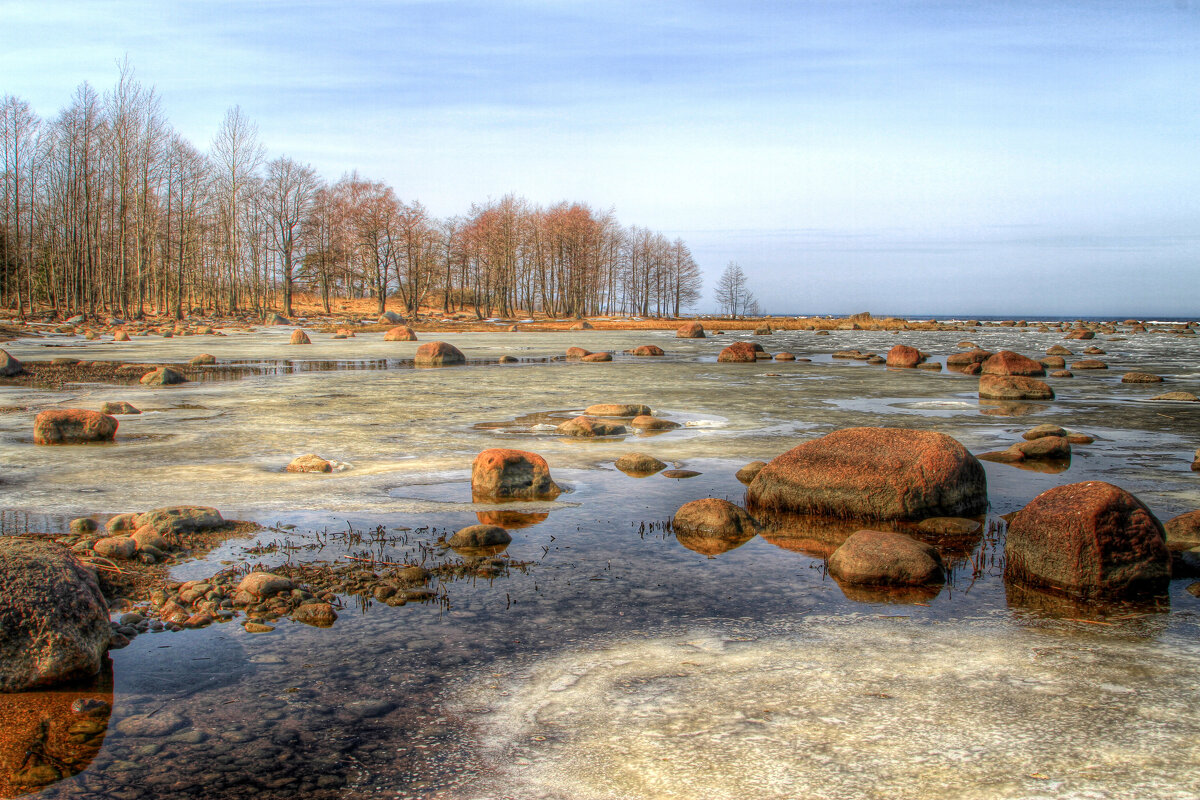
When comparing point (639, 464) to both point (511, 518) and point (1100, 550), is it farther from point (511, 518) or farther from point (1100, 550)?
point (1100, 550)

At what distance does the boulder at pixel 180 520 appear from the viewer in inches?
259

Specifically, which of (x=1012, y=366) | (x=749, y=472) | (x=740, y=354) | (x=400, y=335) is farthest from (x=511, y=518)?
(x=400, y=335)

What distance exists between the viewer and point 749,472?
30.6 ft

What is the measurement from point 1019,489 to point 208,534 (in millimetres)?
8117

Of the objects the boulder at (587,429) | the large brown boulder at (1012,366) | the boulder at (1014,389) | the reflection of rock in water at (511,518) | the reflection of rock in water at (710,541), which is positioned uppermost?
the large brown boulder at (1012,366)

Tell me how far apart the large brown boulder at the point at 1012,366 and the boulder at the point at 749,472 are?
1562 centimetres

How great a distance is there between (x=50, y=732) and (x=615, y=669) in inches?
107

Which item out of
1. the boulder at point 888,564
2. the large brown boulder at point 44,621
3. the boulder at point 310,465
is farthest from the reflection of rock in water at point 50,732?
the boulder at point 310,465

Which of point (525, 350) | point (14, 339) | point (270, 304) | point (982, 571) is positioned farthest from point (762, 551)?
point (270, 304)

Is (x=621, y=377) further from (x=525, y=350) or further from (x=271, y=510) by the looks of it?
(x=271, y=510)

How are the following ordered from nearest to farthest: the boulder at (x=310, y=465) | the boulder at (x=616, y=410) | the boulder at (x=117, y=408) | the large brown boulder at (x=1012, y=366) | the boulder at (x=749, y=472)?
the boulder at (x=749, y=472)
the boulder at (x=310, y=465)
the boulder at (x=117, y=408)
the boulder at (x=616, y=410)
the large brown boulder at (x=1012, y=366)

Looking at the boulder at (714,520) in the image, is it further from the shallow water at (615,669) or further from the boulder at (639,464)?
the boulder at (639,464)

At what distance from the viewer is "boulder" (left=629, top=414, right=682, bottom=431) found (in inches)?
514

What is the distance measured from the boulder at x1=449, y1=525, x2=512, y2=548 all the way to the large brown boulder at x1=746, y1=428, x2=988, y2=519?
270 centimetres
